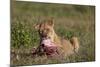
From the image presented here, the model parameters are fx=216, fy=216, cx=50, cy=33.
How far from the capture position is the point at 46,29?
238 centimetres

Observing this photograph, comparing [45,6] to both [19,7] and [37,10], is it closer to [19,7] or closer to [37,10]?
[37,10]

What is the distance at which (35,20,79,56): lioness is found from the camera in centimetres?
236

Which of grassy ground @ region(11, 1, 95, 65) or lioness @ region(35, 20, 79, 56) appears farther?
lioness @ region(35, 20, 79, 56)

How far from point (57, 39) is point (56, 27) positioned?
14 centimetres

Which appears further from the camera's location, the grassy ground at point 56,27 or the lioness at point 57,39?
the lioness at point 57,39

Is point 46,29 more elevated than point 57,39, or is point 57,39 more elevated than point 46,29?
point 46,29

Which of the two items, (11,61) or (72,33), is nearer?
(11,61)

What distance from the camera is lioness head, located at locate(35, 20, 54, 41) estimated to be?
2352 millimetres

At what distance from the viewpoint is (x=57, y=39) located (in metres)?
2.43

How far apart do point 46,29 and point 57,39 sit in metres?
0.17

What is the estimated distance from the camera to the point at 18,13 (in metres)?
2.26

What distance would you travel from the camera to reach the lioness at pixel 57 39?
2359mm

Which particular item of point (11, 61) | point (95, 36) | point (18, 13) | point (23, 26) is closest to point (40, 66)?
point (11, 61)

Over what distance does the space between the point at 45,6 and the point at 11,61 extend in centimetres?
70
